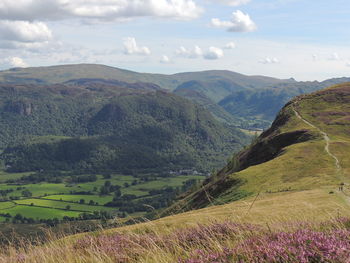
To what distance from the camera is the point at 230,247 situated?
9703 mm

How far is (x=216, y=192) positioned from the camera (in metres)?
89.1

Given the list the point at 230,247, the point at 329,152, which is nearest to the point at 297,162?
the point at 329,152

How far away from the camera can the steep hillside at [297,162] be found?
68250 millimetres

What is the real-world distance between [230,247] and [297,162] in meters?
80.8

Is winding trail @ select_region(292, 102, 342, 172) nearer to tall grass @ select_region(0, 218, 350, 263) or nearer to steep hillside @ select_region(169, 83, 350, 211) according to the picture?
steep hillside @ select_region(169, 83, 350, 211)

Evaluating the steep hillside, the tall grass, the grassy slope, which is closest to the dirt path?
the steep hillside

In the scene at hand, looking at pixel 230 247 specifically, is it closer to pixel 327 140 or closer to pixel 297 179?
pixel 297 179

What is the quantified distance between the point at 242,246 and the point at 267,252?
3.79 feet

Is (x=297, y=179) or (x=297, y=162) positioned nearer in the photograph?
(x=297, y=179)

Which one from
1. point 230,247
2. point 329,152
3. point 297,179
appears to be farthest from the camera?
point 329,152

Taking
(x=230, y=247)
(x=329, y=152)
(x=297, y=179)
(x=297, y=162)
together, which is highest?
(x=230, y=247)

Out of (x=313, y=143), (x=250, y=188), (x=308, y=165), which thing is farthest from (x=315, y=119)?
(x=250, y=188)

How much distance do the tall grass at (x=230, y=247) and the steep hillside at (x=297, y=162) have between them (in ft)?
26.5

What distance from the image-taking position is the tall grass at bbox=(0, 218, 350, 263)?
8.12 metres
